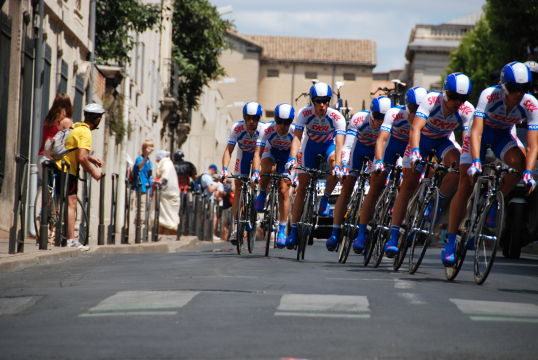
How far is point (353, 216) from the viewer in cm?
1527

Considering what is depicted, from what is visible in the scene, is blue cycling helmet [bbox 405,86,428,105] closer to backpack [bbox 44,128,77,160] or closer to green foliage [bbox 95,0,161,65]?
backpack [bbox 44,128,77,160]

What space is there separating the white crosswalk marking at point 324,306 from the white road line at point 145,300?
688mm

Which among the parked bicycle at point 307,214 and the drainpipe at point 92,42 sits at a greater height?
the drainpipe at point 92,42

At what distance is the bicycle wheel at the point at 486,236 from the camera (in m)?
11.7

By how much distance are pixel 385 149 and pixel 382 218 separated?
0.95 metres

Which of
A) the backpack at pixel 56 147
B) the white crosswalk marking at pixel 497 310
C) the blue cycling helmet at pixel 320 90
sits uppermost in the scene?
the blue cycling helmet at pixel 320 90

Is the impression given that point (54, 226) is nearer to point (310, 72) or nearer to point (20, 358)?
point (20, 358)

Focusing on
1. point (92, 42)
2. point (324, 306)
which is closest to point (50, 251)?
point (324, 306)

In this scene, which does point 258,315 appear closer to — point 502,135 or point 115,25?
point 502,135

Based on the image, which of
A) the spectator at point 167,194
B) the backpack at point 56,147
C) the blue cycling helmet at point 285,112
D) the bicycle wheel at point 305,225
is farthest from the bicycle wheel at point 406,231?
the spectator at point 167,194

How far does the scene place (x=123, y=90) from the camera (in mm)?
39438

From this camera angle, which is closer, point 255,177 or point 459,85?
point 459,85

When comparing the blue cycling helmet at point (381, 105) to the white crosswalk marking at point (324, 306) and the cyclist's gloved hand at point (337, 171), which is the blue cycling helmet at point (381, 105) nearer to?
the cyclist's gloved hand at point (337, 171)

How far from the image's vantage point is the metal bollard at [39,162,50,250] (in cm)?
1501
